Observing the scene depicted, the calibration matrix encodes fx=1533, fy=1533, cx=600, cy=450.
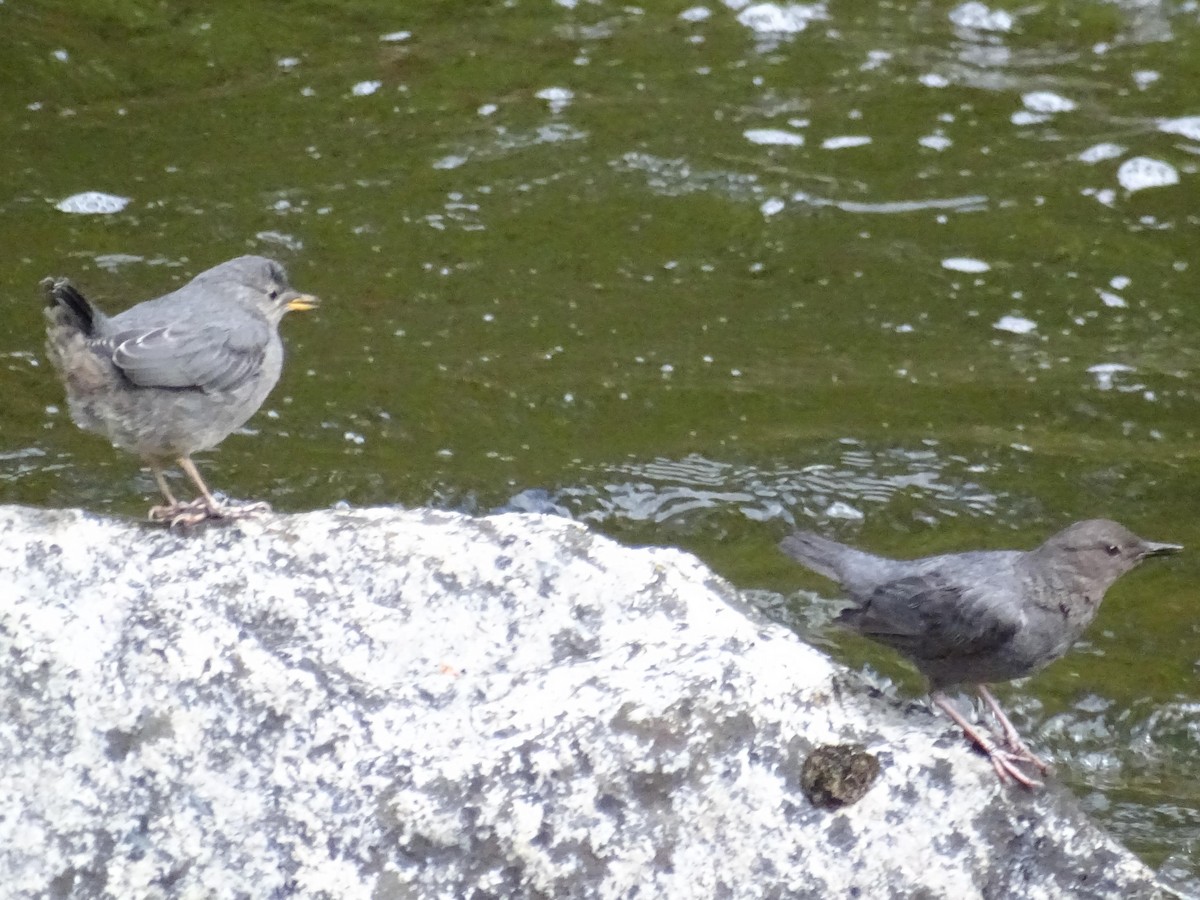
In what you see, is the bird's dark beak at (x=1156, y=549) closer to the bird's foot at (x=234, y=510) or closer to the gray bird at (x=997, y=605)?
the gray bird at (x=997, y=605)

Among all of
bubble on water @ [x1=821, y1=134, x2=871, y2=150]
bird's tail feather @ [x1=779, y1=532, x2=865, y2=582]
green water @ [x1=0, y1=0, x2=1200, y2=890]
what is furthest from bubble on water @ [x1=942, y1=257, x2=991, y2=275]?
bird's tail feather @ [x1=779, y1=532, x2=865, y2=582]

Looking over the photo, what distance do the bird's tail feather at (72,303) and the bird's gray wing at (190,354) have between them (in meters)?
0.06

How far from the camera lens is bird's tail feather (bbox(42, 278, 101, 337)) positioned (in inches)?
139

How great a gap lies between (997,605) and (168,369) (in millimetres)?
2051

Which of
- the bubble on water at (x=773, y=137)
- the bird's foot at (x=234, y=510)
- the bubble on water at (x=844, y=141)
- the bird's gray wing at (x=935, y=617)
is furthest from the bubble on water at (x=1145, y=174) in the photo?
the bird's foot at (x=234, y=510)

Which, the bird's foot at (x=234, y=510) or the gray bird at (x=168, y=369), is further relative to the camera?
the gray bird at (x=168, y=369)

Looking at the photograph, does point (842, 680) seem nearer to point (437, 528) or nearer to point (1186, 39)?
point (437, 528)

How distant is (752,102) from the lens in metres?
8.23

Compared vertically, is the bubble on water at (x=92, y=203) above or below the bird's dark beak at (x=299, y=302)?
below

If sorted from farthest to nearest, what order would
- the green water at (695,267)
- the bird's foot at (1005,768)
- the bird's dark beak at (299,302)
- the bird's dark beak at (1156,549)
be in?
the green water at (695,267), the bird's dark beak at (299,302), the bird's dark beak at (1156,549), the bird's foot at (1005,768)

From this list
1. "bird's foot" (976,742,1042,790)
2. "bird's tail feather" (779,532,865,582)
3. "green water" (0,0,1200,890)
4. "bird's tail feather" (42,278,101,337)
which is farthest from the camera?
"green water" (0,0,1200,890)

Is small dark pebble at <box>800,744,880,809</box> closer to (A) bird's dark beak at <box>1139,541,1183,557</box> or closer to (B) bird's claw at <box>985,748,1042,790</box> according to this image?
(B) bird's claw at <box>985,748,1042,790</box>

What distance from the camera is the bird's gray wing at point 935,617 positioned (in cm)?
355

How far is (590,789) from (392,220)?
4791mm
